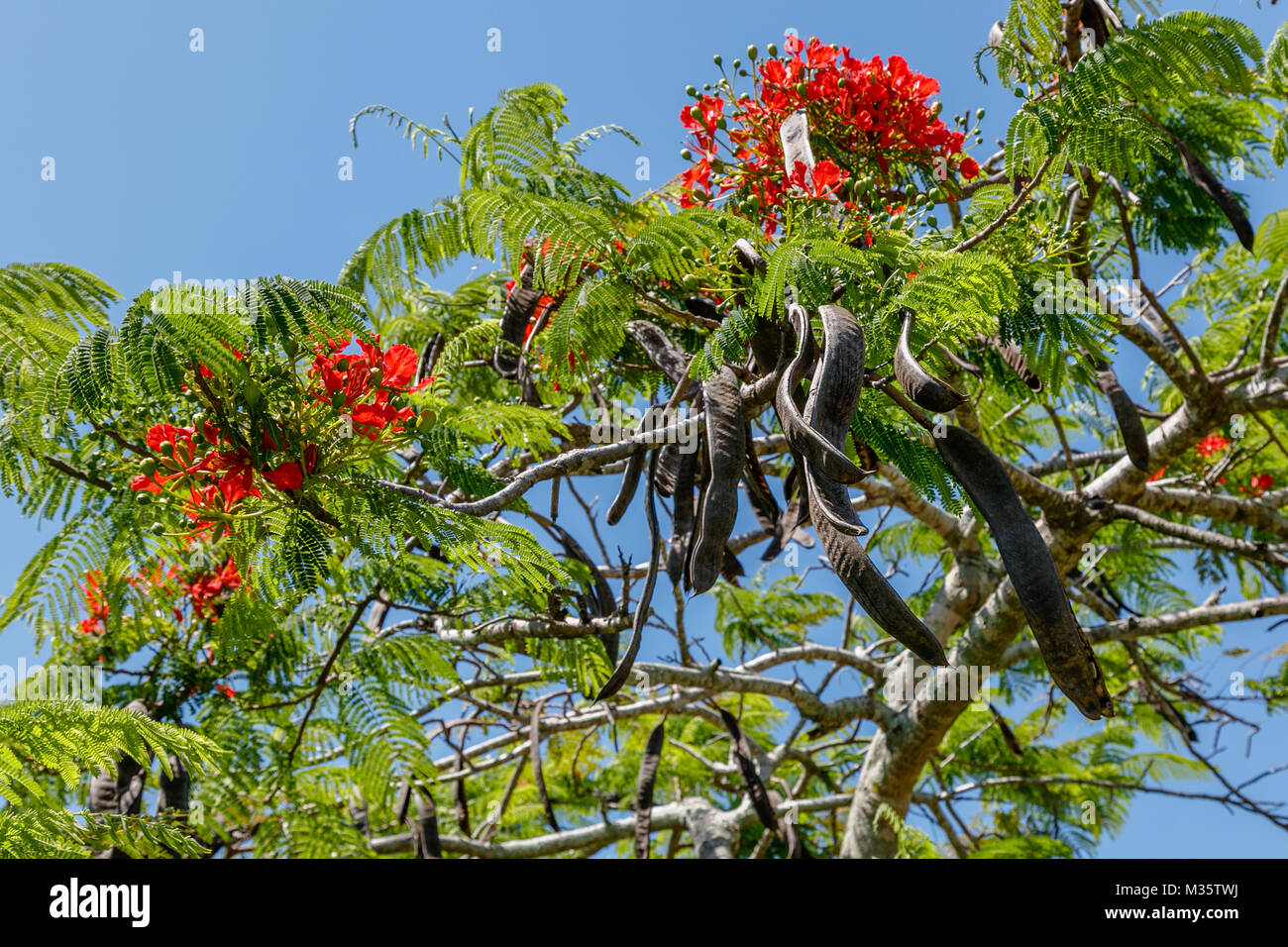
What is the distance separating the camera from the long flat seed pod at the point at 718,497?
1.51 metres

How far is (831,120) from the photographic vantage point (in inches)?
108

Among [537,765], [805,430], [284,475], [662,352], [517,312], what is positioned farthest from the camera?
[537,765]

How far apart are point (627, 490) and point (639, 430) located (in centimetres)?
84

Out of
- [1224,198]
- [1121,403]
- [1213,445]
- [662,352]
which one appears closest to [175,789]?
[662,352]

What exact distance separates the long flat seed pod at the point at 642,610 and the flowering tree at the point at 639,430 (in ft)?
0.05

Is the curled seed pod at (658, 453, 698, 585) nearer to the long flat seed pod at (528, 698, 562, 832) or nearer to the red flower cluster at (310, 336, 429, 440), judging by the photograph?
the red flower cluster at (310, 336, 429, 440)

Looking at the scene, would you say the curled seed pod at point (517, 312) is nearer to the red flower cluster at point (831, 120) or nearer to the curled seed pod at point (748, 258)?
the red flower cluster at point (831, 120)

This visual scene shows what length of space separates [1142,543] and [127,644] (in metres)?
5.48

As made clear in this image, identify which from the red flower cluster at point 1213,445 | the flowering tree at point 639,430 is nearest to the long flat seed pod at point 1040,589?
the flowering tree at point 639,430

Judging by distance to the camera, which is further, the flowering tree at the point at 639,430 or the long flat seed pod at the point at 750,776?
the long flat seed pod at the point at 750,776

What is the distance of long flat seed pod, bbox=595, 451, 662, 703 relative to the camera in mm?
1812

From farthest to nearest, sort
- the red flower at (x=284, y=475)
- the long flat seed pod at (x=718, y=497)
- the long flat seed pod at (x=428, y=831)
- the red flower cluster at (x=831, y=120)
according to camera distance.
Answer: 1. the long flat seed pod at (x=428, y=831)
2. the red flower cluster at (x=831, y=120)
3. the red flower at (x=284, y=475)
4. the long flat seed pod at (x=718, y=497)

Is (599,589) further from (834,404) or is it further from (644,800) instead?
(834,404)
